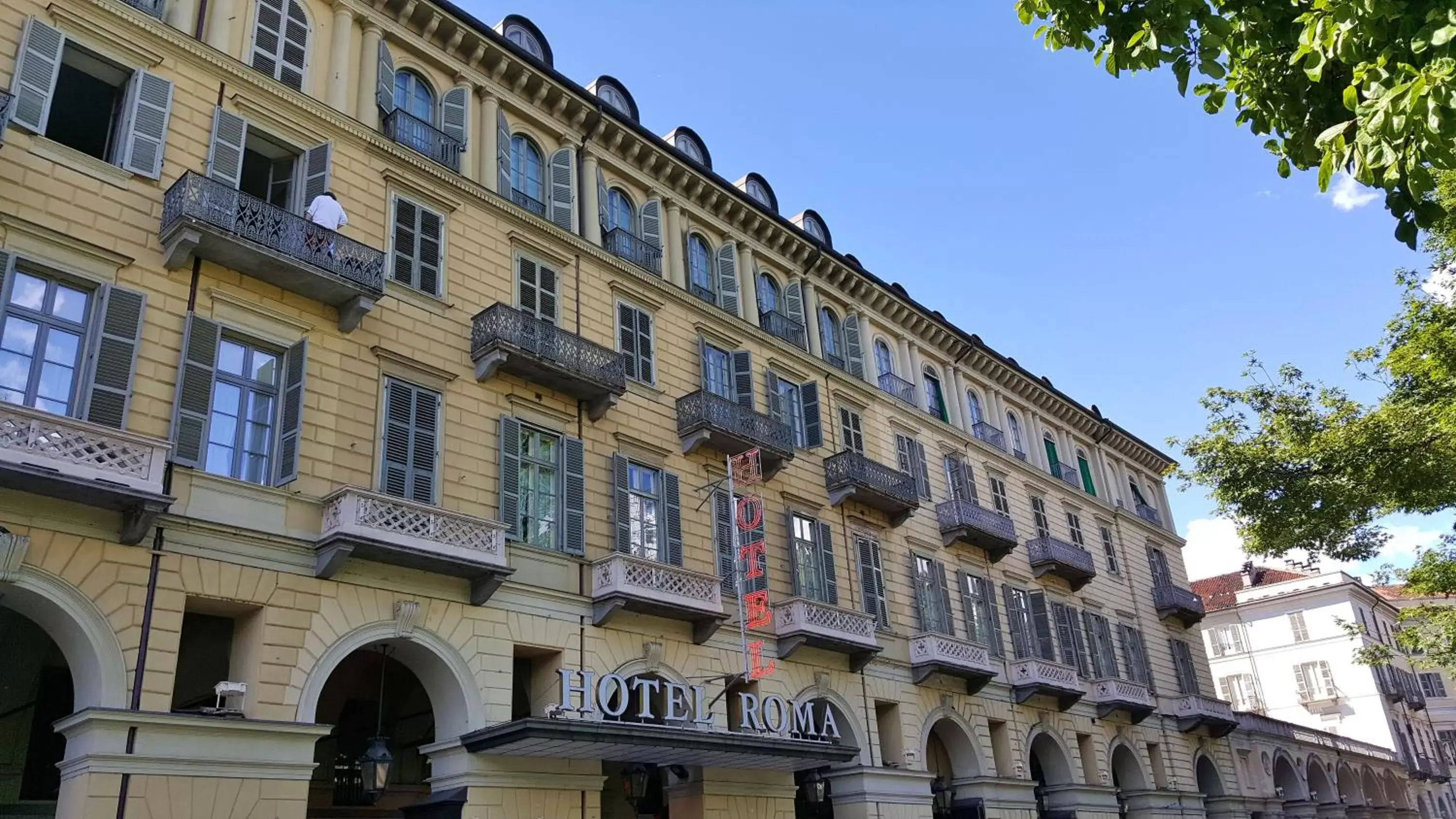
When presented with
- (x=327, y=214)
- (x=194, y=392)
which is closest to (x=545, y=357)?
(x=327, y=214)

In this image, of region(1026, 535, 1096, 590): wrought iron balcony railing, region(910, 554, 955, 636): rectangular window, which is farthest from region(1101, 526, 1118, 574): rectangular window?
region(910, 554, 955, 636): rectangular window

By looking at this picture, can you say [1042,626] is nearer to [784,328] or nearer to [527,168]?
[784,328]

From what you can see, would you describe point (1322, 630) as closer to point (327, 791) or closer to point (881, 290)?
point (881, 290)

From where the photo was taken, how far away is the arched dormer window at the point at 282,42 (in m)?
18.0

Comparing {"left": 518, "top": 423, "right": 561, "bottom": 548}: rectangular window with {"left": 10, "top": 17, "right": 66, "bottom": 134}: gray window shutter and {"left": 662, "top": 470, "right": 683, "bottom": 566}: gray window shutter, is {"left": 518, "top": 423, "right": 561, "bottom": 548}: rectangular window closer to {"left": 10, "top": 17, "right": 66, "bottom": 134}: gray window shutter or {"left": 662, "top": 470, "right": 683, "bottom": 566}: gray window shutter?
{"left": 662, "top": 470, "right": 683, "bottom": 566}: gray window shutter

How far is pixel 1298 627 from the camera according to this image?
57.9m

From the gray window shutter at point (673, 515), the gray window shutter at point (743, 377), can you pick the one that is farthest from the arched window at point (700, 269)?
the gray window shutter at point (673, 515)

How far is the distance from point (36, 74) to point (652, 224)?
1209 centimetres

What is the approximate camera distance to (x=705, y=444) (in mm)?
22438

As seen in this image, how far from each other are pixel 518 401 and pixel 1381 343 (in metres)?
16.7

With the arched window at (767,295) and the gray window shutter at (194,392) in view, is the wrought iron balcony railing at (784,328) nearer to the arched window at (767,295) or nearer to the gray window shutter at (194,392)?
the arched window at (767,295)

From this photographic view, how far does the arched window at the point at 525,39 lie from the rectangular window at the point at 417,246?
541 cm

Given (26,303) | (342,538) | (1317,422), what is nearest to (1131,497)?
(1317,422)

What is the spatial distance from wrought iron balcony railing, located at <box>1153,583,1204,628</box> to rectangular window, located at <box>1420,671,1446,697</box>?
3615 centimetres
